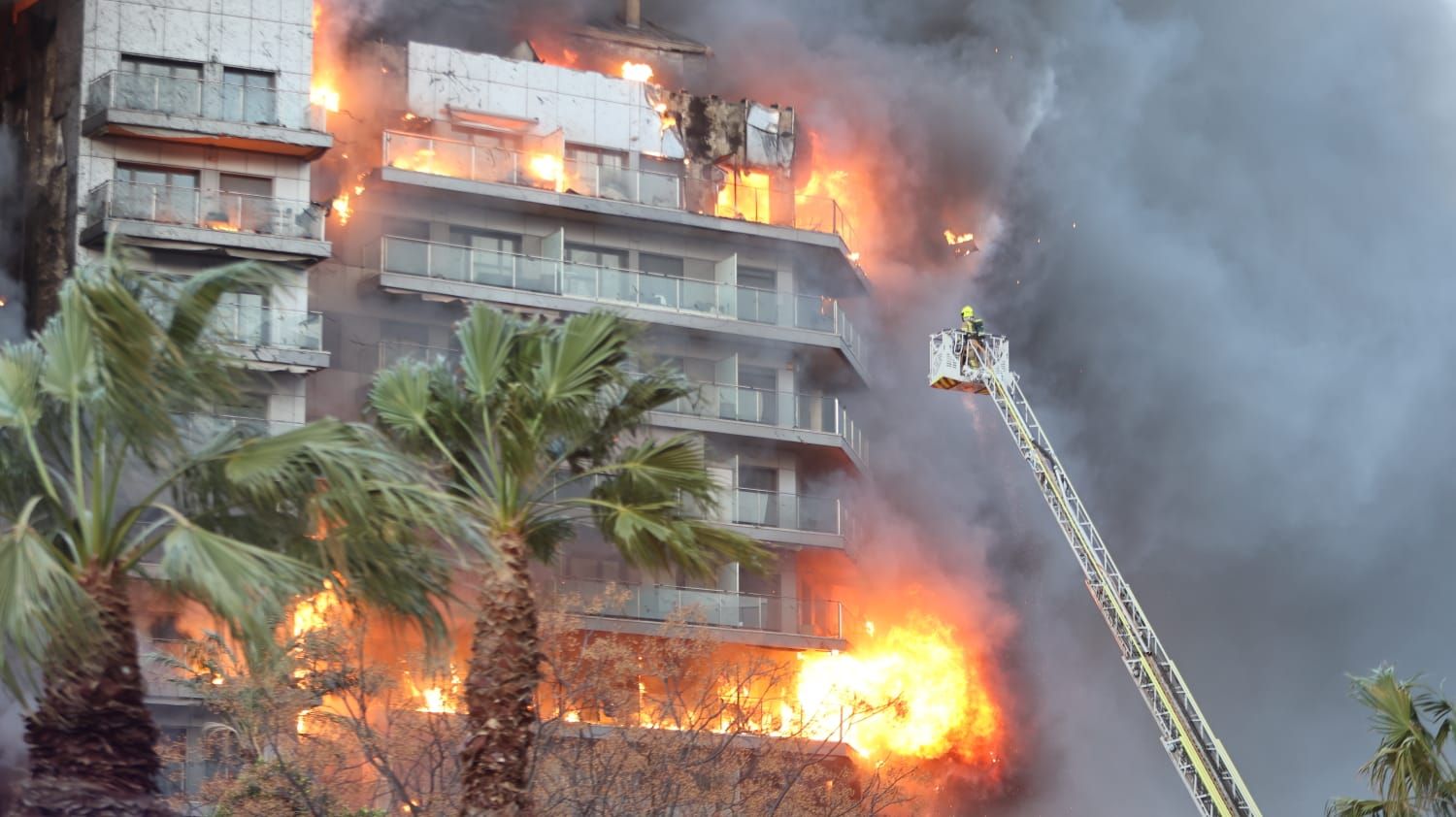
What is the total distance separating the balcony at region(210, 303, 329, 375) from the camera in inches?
2421

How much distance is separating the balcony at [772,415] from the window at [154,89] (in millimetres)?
15408

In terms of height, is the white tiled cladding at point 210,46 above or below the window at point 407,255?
above

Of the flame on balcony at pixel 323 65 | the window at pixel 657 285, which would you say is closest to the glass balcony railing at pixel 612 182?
the window at pixel 657 285

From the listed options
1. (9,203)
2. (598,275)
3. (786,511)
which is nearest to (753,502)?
(786,511)

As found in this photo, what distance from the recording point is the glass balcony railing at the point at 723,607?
2473 inches

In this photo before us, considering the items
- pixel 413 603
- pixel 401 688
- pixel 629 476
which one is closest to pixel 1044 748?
pixel 401 688

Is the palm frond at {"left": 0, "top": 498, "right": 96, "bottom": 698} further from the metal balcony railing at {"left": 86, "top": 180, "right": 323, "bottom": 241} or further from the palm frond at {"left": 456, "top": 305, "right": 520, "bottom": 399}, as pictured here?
the metal balcony railing at {"left": 86, "top": 180, "right": 323, "bottom": 241}

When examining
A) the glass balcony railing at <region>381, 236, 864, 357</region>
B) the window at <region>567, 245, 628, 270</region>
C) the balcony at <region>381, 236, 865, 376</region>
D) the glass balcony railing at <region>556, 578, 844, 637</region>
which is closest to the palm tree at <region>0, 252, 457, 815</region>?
the glass balcony railing at <region>556, 578, 844, 637</region>

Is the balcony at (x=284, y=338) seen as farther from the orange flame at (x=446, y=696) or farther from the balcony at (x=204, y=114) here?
the orange flame at (x=446, y=696)

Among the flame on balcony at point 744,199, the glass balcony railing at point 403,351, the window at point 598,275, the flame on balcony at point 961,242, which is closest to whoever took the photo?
the glass balcony railing at point 403,351

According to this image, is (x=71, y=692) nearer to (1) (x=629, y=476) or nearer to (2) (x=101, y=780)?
(2) (x=101, y=780)

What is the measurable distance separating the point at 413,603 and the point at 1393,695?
671 inches

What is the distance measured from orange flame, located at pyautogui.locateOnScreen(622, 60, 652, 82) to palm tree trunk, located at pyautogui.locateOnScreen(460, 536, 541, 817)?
46914 mm

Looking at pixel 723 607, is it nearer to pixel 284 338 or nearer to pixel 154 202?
pixel 284 338
